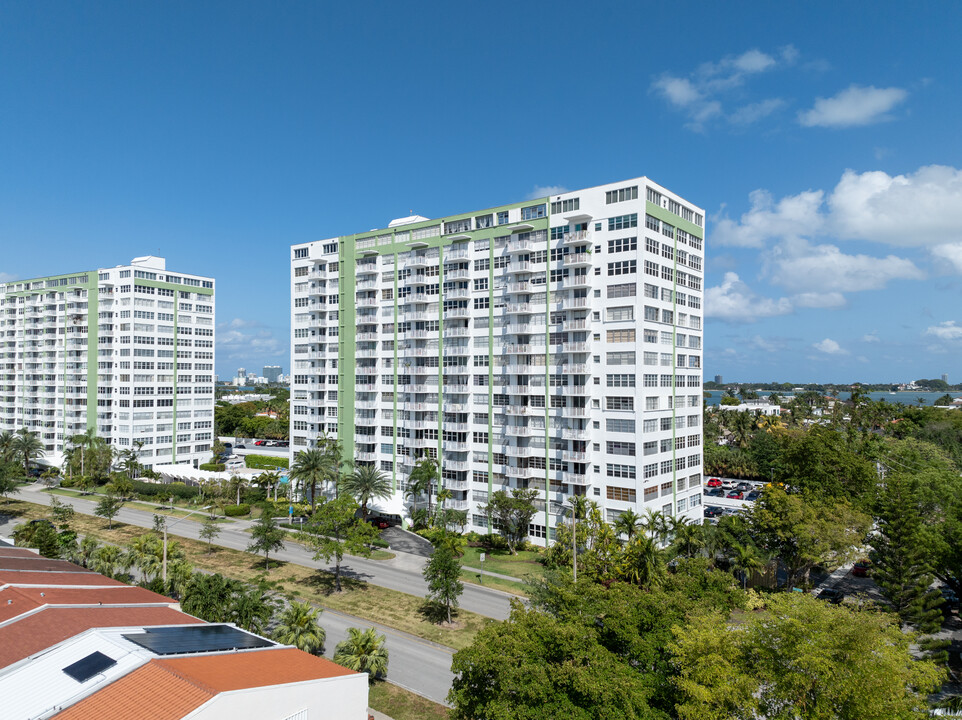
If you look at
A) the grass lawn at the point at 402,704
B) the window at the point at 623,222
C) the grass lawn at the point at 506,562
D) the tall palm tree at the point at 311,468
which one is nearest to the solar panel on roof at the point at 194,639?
the grass lawn at the point at 402,704

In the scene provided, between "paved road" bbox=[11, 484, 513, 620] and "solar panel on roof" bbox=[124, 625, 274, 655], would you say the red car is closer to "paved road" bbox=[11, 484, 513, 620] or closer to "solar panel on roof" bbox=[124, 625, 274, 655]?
"paved road" bbox=[11, 484, 513, 620]

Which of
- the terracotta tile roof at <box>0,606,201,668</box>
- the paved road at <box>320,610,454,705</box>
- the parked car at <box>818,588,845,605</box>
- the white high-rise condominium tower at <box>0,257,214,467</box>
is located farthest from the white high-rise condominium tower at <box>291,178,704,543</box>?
the white high-rise condominium tower at <box>0,257,214,467</box>

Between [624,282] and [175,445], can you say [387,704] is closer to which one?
[624,282]

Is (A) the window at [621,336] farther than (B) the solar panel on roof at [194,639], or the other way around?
(A) the window at [621,336]

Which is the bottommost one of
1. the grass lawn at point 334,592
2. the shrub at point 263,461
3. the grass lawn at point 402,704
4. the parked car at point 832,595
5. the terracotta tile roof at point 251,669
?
the parked car at point 832,595

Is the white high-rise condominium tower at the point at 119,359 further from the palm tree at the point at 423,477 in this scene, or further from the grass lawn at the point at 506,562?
the grass lawn at the point at 506,562

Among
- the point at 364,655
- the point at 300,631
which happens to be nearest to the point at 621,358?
the point at 364,655

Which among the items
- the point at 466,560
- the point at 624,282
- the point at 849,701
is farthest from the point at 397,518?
the point at 849,701
